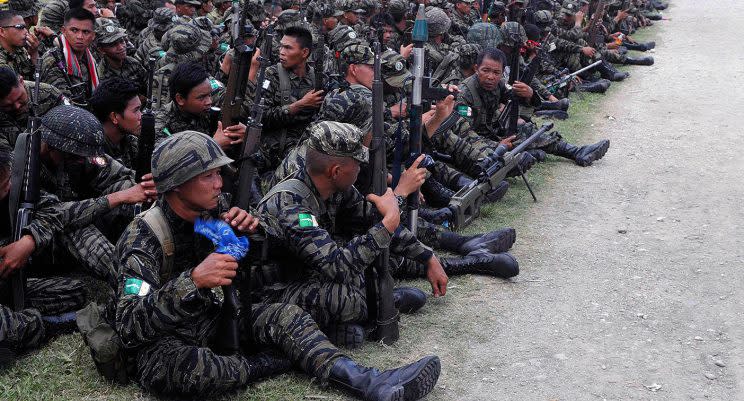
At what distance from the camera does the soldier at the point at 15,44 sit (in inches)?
321

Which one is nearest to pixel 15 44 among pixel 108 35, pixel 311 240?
pixel 108 35

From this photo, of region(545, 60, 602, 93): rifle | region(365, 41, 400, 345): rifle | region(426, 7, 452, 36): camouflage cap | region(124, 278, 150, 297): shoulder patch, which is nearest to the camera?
region(124, 278, 150, 297): shoulder patch

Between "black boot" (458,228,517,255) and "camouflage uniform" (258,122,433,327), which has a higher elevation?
"camouflage uniform" (258,122,433,327)

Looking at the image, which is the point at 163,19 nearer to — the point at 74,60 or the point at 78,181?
the point at 74,60

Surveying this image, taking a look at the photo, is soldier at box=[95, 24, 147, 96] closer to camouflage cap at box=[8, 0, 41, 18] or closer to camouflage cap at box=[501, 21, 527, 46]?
camouflage cap at box=[8, 0, 41, 18]

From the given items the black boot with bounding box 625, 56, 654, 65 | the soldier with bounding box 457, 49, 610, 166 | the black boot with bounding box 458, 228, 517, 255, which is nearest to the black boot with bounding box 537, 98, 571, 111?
the soldier with bounding box 457, 49, 610, 166

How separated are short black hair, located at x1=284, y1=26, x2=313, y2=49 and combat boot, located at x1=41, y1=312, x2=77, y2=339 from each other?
11.6 ft

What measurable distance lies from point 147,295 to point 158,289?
0.32 ft

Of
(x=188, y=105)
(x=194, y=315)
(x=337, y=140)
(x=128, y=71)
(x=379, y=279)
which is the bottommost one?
(x=128, y=71)

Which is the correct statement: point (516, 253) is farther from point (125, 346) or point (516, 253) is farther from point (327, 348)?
point (125, 346)

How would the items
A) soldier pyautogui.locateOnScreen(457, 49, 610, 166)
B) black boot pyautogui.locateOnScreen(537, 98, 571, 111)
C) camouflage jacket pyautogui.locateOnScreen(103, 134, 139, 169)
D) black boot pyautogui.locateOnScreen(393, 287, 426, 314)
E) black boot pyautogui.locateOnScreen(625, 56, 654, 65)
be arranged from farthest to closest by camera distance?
black boot pyautogui.locateOnScreen(625, 56, 654, 65), black boot pyautogui.locateOnScreen(537, 98, 571, 111), soldier pyautogui.locateOnScreen(457, 49, 610, 166), camouflage jacket pyautogui.locateOnScreen(103, 134, 139, 169), black boot pyautogui.locateOnScreen(393, 287, 426, 314)

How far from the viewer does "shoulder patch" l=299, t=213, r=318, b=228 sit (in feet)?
16.5

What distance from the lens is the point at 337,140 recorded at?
503cm

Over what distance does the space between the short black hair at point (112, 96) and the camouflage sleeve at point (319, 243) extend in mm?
2129
